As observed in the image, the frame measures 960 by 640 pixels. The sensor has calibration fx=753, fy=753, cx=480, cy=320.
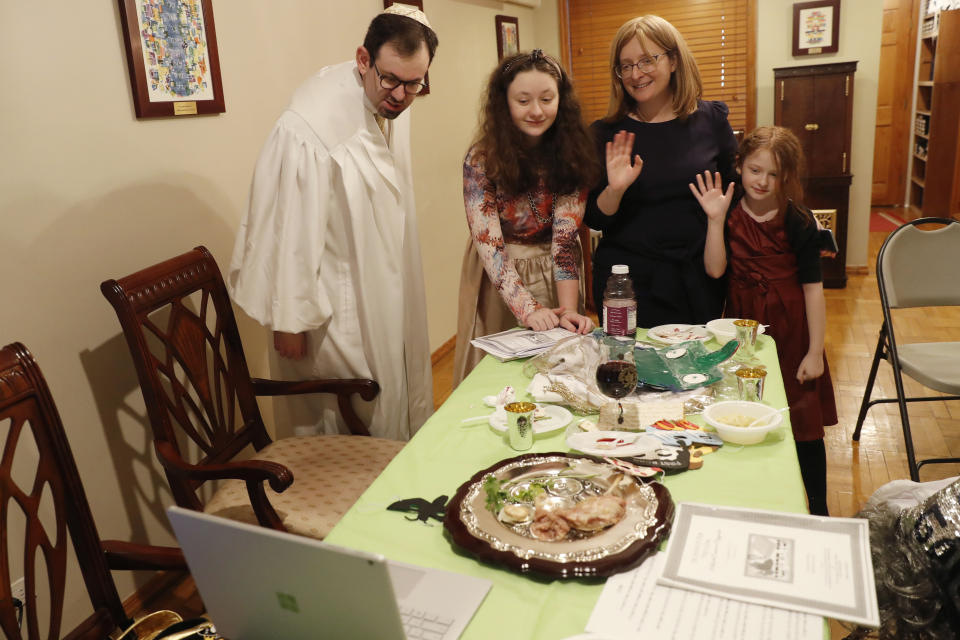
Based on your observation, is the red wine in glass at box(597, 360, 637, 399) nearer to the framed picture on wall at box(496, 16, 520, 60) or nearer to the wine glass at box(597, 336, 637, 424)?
the wine glass at box(597, 336, 637, 424)

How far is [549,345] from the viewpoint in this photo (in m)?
2.03

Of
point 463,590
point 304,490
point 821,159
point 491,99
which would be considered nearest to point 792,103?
point 821,159

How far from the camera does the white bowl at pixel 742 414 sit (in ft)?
4.69

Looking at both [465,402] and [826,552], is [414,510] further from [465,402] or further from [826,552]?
[826,552]

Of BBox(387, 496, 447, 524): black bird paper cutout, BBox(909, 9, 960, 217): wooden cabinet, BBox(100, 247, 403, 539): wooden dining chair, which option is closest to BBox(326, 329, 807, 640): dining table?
BBox(387, 496, 447, 524): black bird paper cutout

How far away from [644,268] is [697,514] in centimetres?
123

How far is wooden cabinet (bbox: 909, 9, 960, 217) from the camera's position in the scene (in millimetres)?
6418

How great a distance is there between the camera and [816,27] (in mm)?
5129

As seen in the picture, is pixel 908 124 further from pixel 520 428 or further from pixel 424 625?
pixel 424 625

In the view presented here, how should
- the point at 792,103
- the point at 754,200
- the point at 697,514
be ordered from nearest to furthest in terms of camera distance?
the point at 697,514 < the point at 754,200 < the point at 792,103

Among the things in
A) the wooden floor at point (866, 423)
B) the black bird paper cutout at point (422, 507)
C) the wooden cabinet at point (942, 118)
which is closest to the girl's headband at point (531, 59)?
the black bird paper cutout at point (422, 507)

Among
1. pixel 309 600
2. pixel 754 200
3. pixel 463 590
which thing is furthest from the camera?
pixel 754 200

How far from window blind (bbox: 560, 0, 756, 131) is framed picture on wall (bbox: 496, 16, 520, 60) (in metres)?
0.64

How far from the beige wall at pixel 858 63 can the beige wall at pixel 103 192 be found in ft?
12.2
